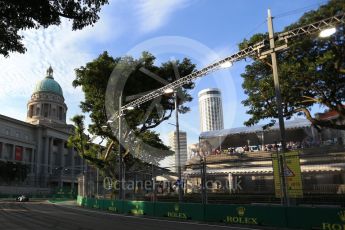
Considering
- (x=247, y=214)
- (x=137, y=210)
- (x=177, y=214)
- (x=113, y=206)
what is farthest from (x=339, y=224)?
(x=113, y=206)

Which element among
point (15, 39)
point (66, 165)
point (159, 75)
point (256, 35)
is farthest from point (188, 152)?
point (66, 165)

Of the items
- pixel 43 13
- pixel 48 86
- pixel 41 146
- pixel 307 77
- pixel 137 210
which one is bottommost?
pixel 137 210

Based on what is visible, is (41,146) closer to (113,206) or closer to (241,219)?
(113,206)

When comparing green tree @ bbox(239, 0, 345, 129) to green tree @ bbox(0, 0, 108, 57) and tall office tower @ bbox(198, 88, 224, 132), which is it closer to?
green tree @ bbox(0, 0, 108, 57)

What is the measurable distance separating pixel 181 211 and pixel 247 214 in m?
4.96

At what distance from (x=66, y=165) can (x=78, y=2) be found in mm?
123745

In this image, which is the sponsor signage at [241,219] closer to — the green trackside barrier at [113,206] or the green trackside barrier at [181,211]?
the green trackside barrier at [181,211]

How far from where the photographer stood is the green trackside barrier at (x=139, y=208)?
76.3 ft

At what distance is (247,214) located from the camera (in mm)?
16641

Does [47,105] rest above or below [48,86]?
below

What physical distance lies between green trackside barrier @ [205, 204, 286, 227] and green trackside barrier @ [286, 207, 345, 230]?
47cm

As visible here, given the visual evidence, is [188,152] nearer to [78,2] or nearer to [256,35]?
[256,35]

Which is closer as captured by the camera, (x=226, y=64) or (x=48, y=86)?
(x=226, y=64)

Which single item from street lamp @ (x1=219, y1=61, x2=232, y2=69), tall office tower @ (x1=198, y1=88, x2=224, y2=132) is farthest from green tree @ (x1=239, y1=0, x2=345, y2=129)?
tall office tower @ (x1=198, y1=88, x2=224, y2=132)
